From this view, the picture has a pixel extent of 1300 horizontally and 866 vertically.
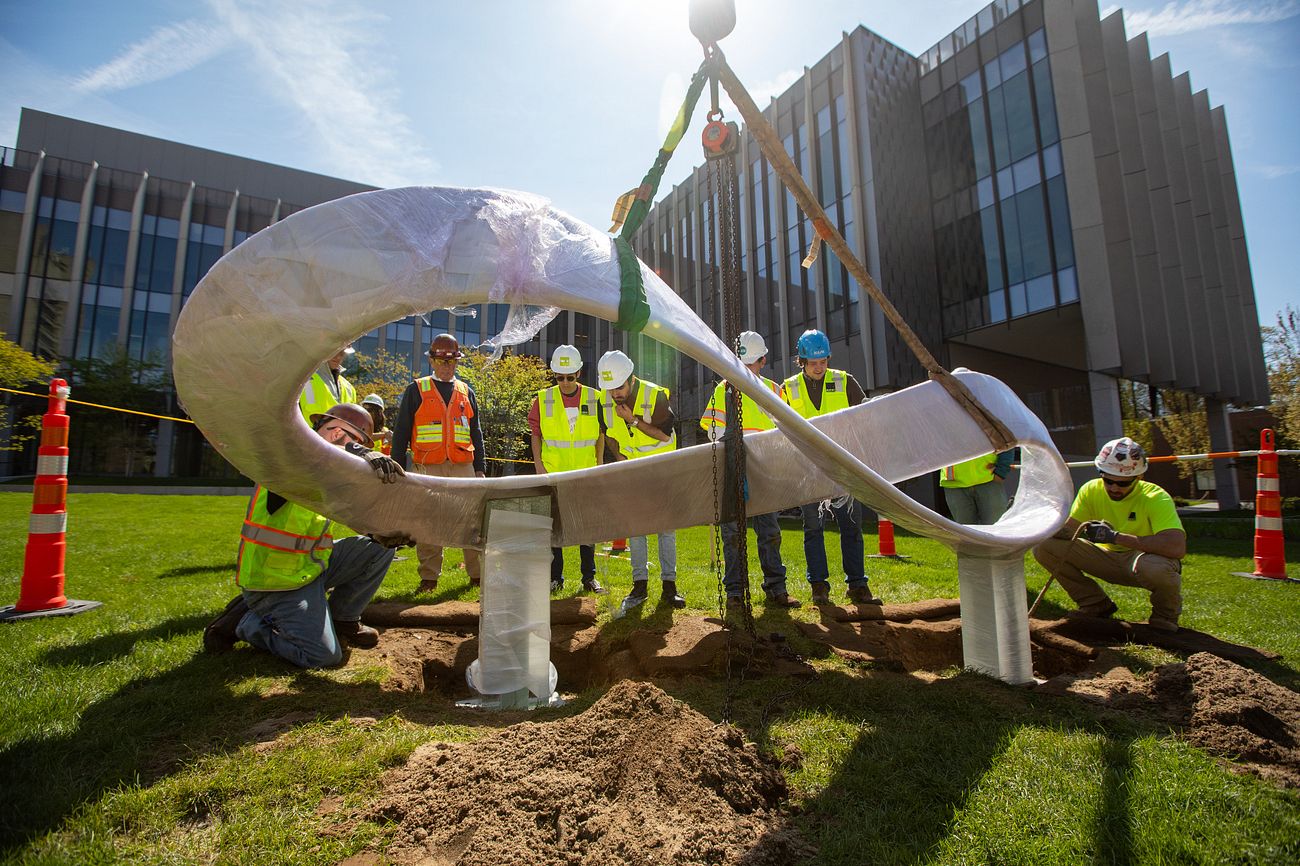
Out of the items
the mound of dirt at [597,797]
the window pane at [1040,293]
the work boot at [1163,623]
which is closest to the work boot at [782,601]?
the work boot at [1163,623]

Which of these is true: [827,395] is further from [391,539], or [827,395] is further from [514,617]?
[391,539]

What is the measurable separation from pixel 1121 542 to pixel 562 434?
174 inches

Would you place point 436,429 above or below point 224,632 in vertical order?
above

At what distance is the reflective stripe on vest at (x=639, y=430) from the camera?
553cm

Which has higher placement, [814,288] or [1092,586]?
[814,288]

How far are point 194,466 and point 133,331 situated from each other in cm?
725

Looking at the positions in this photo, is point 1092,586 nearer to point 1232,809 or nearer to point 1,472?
point 1232,809

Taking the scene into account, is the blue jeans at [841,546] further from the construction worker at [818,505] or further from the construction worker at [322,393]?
the construction worker at [322,393]

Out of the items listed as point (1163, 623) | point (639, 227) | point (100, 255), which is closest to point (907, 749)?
point (639, 227)

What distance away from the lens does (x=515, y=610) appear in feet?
10.4

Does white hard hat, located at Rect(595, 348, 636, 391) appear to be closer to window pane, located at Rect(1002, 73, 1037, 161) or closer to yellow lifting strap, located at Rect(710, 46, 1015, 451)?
yellow lifting strap, located at Rect(710, 46, 1015, 451)

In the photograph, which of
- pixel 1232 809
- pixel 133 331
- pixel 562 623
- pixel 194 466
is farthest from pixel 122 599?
pixel 133 331

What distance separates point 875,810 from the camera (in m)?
1.97

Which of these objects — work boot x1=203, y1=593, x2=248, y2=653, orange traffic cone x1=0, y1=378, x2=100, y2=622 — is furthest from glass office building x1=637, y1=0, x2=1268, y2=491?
orange traffic cone x1=0, y1=378, x2=100, y2=622
